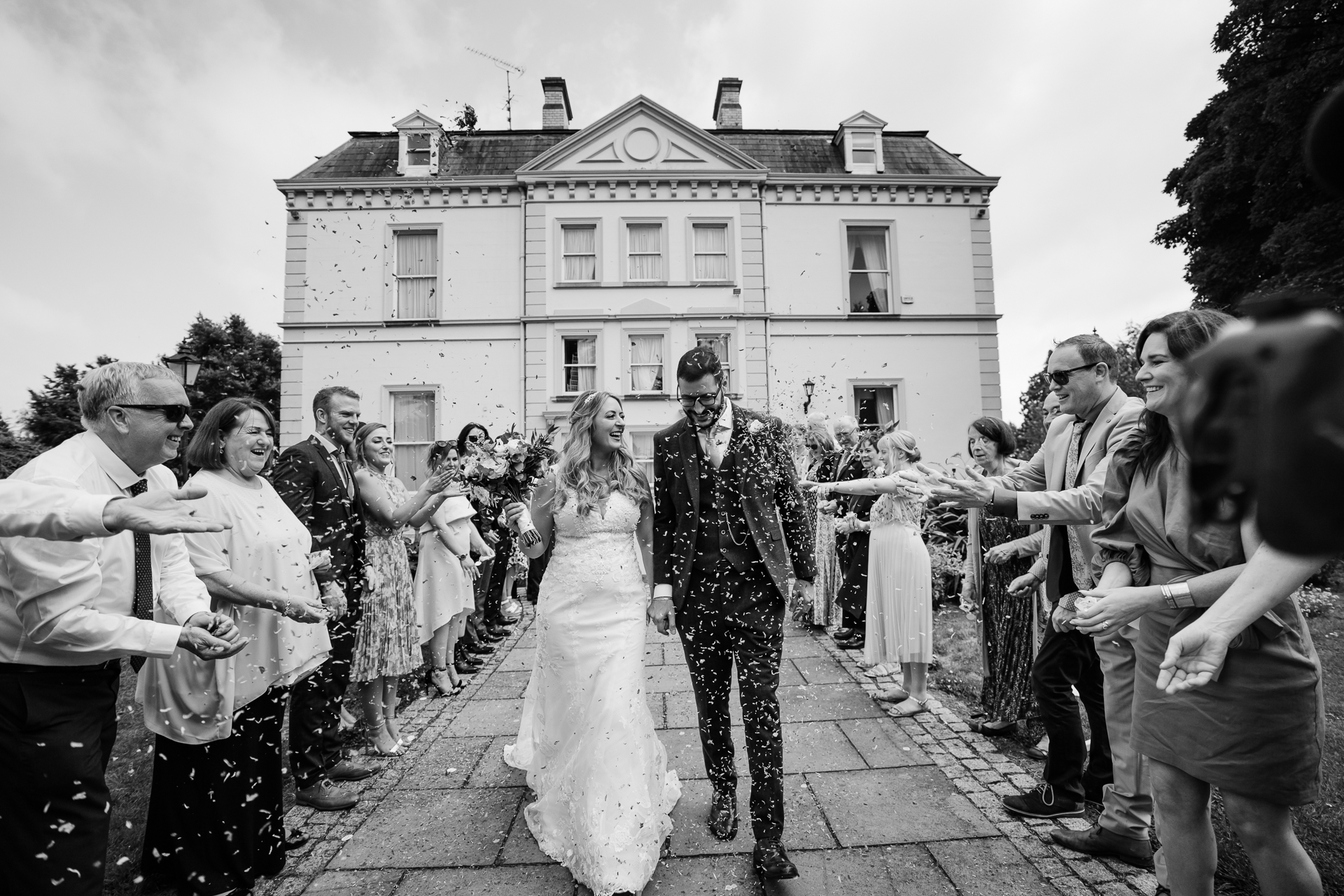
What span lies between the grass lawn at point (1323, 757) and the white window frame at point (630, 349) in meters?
10.1

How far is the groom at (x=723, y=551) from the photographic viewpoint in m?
3.29

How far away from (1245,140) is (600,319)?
44.0 feet

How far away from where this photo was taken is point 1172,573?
7.14 feet

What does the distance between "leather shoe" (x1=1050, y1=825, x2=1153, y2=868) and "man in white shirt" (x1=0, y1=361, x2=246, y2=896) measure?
3678mm

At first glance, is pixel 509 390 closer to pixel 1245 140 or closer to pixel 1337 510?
pixel 1245 140

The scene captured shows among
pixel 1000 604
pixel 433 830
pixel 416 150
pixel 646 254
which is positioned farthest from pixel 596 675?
pixel 416 150

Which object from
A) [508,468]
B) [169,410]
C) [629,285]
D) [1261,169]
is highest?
[1261,169]

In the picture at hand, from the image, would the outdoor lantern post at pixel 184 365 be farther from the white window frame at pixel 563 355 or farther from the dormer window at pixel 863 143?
the dormer window at pixel 863 143

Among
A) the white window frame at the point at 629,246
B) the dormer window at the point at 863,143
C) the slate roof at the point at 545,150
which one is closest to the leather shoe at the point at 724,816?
the white window frame at the point at 629,246

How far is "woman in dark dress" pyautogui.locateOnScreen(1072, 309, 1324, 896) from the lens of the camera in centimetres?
193

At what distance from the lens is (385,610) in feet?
14.7

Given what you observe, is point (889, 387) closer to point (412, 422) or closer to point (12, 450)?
point (412, 422)

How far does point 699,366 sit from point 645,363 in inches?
547

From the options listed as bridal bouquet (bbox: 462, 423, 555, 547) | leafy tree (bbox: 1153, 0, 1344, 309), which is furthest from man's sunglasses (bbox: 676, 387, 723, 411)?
leafy tree (bbox: 1153, 0, 1344, 309)
